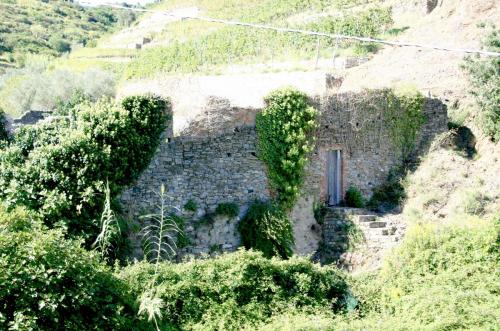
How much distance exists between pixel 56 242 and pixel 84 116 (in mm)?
4137

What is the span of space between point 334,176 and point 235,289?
5.86m

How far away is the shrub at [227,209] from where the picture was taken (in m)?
16.5

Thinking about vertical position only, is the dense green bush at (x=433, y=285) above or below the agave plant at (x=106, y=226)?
below

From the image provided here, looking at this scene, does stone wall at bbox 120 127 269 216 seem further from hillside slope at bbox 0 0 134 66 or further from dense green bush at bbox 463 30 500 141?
hillside slope at bbox 0 0 134 66

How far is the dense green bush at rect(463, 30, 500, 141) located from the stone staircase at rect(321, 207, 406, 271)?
4.08m

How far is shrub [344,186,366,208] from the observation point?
1881 cm

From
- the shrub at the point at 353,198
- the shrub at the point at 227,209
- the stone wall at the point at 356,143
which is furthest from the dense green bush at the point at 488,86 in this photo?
the shrub at the point at 227,209

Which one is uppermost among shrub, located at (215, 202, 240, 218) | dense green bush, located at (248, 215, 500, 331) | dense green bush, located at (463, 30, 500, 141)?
dense green bush, located at (463, 30, 500, 141)

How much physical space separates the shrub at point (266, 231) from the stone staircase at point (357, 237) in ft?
4.43

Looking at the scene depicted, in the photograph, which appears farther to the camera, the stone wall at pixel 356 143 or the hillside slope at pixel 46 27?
the hillside slope at pixel 46 27

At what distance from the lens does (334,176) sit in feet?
61.6

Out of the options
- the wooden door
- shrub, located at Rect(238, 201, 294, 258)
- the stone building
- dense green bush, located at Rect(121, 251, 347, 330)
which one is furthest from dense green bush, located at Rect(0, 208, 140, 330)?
the wooden door

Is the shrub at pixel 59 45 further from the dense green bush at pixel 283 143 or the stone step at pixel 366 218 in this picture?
the stone step at pixel 366 218

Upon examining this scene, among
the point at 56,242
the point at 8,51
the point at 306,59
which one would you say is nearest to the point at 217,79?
the point at 306,59
